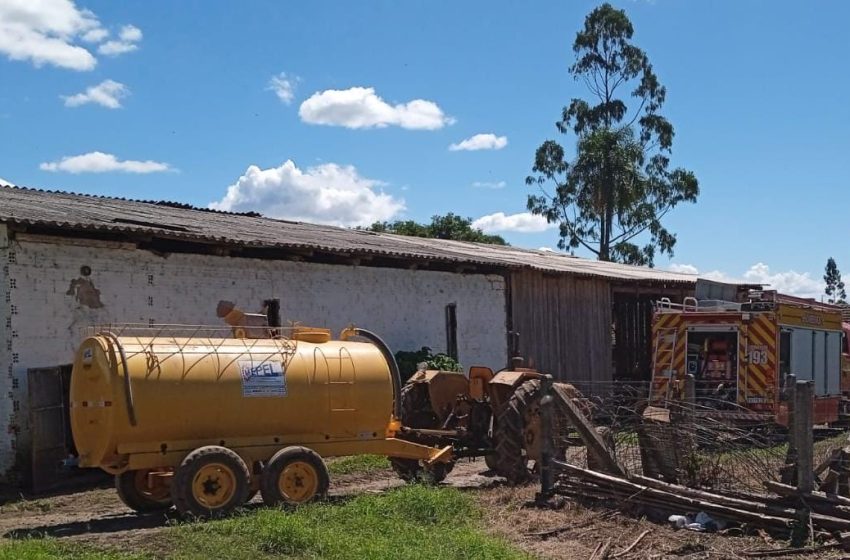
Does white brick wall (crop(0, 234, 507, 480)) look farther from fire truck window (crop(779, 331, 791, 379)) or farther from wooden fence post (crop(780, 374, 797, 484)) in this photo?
wooden fence post (crop(780, 374, 797, 484))

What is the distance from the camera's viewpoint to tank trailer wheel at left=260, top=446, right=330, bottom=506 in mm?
9133

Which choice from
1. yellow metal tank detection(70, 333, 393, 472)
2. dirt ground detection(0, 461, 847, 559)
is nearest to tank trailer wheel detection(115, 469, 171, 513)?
dirt ground detection(0, 461, 847, 559)

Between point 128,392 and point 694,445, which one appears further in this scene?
point 128,392

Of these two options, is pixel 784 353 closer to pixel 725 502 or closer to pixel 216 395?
pixel 725 502

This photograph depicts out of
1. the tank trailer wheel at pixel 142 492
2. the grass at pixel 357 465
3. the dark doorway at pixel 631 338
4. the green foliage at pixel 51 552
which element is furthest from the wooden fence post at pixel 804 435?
the dark doorway at pixel 631 338

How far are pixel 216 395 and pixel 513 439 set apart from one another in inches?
139

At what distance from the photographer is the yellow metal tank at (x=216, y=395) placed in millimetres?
8719

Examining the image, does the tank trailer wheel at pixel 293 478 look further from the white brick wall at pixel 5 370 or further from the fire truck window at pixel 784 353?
the fire truck window at pixel 784 353

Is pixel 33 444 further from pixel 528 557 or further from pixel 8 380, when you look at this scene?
pixel 528 557

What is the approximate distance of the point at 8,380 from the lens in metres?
11.2

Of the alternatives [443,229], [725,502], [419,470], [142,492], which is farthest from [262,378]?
[443,229]

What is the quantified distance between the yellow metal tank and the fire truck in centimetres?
554

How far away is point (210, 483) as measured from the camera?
8.80 metres

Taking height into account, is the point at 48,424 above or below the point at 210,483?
above
